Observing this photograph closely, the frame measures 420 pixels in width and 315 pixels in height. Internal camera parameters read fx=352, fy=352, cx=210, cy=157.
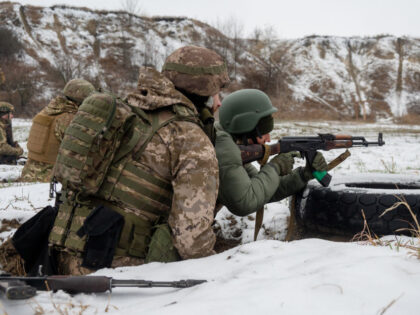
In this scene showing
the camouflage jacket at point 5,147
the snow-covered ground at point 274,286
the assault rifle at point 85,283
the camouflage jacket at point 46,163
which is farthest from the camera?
the camouflage jacket at point 5,147

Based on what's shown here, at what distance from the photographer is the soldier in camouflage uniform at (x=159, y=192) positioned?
215 cm

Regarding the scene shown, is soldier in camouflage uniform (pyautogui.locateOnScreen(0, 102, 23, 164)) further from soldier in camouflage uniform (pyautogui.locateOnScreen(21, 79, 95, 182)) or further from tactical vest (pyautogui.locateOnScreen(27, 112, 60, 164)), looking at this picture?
tactical vest (pyautogui.locateOnScreen(27, 112, 60, 164))

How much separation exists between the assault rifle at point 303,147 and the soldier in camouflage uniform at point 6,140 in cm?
813

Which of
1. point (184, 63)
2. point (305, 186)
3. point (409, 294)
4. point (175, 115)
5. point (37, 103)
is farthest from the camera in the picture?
point (37, 103)

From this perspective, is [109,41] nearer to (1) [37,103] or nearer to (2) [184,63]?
(1) [37,103]

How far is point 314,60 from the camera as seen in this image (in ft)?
122

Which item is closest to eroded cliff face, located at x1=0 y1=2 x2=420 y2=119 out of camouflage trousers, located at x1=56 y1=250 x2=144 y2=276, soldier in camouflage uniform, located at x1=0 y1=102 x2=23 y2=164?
soldier in camouflage uniform, located at x1=0 y1=102 x2=23 y2=164

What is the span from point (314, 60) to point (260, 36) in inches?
267

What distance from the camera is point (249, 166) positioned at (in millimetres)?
3555

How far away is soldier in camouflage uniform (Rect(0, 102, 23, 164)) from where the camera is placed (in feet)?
29.7

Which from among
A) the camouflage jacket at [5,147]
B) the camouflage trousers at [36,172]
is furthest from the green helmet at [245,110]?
the camouflage jacket at [5,147]

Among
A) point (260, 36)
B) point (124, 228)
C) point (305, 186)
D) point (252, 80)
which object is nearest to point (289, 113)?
point (252, 80)

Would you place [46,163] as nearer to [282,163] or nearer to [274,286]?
[282,163]

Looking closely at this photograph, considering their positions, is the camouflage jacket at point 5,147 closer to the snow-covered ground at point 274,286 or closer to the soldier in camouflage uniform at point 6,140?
the soldier in camouflage uniform at point 6,140
